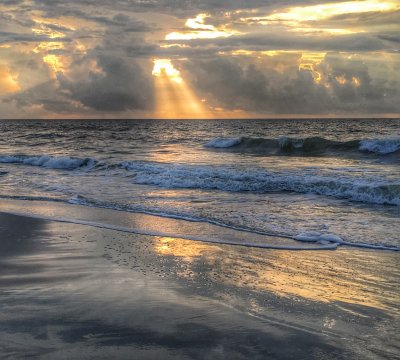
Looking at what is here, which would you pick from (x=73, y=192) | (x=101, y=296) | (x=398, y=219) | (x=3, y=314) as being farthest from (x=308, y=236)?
(x=73, y=192)

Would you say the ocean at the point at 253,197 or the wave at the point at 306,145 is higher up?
the ocean at the point at 253,197

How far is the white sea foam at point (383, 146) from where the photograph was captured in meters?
28.4

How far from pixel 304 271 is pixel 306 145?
2813 centimetres

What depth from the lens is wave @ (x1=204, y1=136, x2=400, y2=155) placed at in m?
29.2

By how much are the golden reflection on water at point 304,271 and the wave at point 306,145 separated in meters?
22.8

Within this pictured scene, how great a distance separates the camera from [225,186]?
1608 centimetres

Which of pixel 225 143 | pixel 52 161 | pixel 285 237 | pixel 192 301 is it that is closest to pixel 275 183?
pixel 285 237

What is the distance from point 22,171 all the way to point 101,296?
1906 centimetres

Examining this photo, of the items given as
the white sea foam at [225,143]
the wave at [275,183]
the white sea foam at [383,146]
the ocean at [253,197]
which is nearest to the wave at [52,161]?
the ocean at [253,197]

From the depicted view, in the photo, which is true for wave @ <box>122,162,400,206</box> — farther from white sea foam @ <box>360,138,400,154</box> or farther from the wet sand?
white sea foam @ <box>360,138,400,154</box>

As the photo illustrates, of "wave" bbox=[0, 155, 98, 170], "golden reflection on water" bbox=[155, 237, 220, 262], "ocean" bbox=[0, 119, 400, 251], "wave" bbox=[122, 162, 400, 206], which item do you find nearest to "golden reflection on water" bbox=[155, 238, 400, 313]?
"golden reflection on water" bbox=[155, 237, 220, 262]

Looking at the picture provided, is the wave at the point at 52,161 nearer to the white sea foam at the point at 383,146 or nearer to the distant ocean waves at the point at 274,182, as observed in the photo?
the distant ocean waves at the point at 274,182

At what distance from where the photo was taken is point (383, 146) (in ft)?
95.1

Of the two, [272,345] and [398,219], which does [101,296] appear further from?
[398,219]
